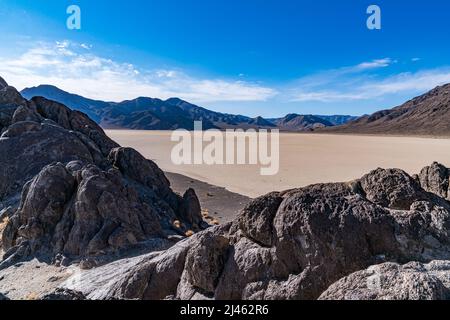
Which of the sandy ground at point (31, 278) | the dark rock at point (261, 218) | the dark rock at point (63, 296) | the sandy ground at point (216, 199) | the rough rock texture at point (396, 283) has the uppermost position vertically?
the dark rock at point (261, 218)

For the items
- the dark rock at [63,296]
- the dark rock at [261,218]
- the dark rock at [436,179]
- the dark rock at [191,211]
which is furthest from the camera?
the dark rock at [191,211]

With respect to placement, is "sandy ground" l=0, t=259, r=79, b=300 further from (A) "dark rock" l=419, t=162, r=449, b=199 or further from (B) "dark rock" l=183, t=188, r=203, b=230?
(A) "dark rock" l=419, t=162, r=449, b=199

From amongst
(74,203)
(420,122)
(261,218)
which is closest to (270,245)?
(261,218)

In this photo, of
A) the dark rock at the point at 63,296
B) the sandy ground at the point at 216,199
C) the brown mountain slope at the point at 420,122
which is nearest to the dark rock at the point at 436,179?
the sandy ground at the point at 216,199

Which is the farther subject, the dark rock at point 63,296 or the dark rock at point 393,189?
the dark rock at point 393,189

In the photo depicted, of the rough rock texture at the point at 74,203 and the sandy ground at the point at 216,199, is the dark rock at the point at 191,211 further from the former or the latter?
the sandy ground at the point at 216,199
